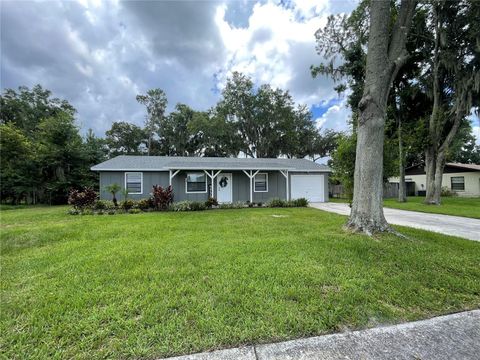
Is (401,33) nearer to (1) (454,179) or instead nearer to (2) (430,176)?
(2) (430,176)

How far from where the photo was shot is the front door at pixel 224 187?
14086mm

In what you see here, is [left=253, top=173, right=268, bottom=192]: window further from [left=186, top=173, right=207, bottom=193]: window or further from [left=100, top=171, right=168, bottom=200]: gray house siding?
[left=100, top=171, right=168, bottom=200]: gray house siding

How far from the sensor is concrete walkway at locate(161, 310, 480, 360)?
5.74 feet

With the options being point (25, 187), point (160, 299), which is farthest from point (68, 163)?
point (160, 299)

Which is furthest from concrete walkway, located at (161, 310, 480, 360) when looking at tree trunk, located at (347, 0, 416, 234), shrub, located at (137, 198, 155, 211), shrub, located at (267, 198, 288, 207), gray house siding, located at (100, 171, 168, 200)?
gray house siding, located at (100, 171, 168, 200)

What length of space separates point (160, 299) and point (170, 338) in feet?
2.26

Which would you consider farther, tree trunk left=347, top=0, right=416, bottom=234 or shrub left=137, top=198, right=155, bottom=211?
shrub left=137, top=198, right=155, bottom=211

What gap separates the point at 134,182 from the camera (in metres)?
13.6

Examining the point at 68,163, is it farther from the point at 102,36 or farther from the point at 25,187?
the point at 102,36

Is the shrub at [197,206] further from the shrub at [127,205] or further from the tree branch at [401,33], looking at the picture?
the tree branch at [401,33]

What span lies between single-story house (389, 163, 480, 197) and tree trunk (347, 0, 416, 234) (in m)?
23.5

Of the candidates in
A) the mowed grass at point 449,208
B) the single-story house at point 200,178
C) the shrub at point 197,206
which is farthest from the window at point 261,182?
the mowed grass at point 449,208

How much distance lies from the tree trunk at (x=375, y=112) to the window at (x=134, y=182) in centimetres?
1201

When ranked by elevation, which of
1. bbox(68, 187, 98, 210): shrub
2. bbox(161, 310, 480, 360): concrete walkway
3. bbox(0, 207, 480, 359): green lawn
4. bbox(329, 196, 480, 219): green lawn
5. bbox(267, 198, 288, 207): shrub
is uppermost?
bbox(68, 187, 98, 210): shrub
